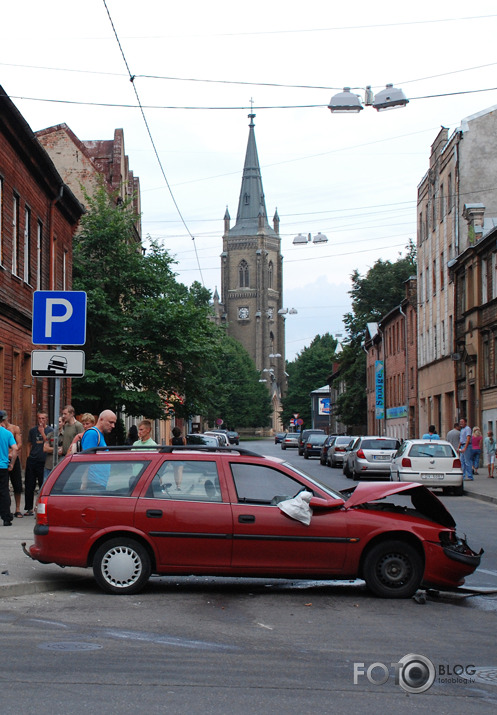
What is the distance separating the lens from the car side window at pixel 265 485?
1003 centimetres

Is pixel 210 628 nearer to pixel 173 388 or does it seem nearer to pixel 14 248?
pixel 14 248

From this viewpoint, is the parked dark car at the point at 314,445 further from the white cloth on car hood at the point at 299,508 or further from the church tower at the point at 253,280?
the church tower at the point at 253,280

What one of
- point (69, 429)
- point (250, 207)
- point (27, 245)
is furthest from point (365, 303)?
point (250, 207)

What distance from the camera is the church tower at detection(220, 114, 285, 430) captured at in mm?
161500

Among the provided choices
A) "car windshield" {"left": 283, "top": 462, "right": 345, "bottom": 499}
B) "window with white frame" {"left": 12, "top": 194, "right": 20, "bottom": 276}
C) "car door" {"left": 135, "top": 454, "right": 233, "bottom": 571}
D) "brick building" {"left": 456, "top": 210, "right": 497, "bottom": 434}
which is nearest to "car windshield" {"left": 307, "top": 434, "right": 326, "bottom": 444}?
"brick building" {"left": 456, "top": 210, "right": 497, "bottom": 434}

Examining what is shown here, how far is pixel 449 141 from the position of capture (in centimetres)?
4909

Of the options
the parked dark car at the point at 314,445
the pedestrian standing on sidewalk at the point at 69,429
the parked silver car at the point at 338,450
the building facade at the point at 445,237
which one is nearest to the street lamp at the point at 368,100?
the pedestrian standing on sidewalk at the point at 69,429

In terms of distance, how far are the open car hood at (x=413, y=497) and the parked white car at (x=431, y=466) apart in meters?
17.0

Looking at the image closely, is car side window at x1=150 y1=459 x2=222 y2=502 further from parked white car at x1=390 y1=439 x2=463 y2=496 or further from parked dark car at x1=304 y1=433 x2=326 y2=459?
parked dark car at x1=304 y1=433 x2=326 y2=459

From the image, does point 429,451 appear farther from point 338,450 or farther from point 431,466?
point 338,450

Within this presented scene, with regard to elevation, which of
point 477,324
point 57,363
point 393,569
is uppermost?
point 477,324

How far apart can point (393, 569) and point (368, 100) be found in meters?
12.0

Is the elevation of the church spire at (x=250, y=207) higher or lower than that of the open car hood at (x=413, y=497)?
higher

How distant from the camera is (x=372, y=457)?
108 feet
